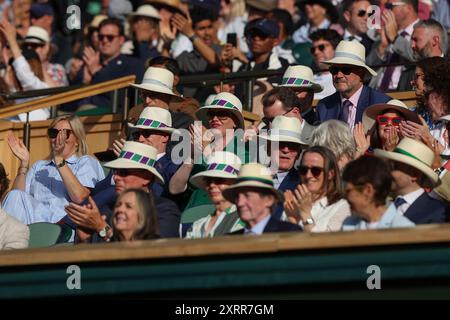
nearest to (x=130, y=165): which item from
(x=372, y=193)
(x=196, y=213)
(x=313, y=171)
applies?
(x=196, y=213)

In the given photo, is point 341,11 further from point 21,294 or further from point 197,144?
point 21,294

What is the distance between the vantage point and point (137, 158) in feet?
37.3

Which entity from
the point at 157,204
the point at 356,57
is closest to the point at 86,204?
the point at 157,204

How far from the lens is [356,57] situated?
12633mm

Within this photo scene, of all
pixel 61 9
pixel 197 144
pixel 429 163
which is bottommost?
pixel 429 163

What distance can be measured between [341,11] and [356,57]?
156 inches

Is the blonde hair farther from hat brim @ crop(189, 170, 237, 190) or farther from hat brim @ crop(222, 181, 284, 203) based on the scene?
hat brim @ crop(222, 181, 284, 203)

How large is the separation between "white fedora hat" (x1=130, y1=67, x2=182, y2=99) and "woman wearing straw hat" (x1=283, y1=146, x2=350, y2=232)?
126 inches

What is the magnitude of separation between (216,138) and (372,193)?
3.18m

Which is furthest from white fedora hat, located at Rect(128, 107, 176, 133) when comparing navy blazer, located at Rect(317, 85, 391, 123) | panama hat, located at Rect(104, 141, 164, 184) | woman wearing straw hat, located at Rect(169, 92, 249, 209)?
navy blazer, located at Rect(317, 85, 391, 123)

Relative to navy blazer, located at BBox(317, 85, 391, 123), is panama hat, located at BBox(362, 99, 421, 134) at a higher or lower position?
lower

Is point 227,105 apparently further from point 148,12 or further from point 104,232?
point 148,12

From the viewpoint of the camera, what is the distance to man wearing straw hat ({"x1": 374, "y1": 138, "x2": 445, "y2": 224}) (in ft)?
31.1

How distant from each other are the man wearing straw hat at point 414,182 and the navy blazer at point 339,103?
8.10 feet
